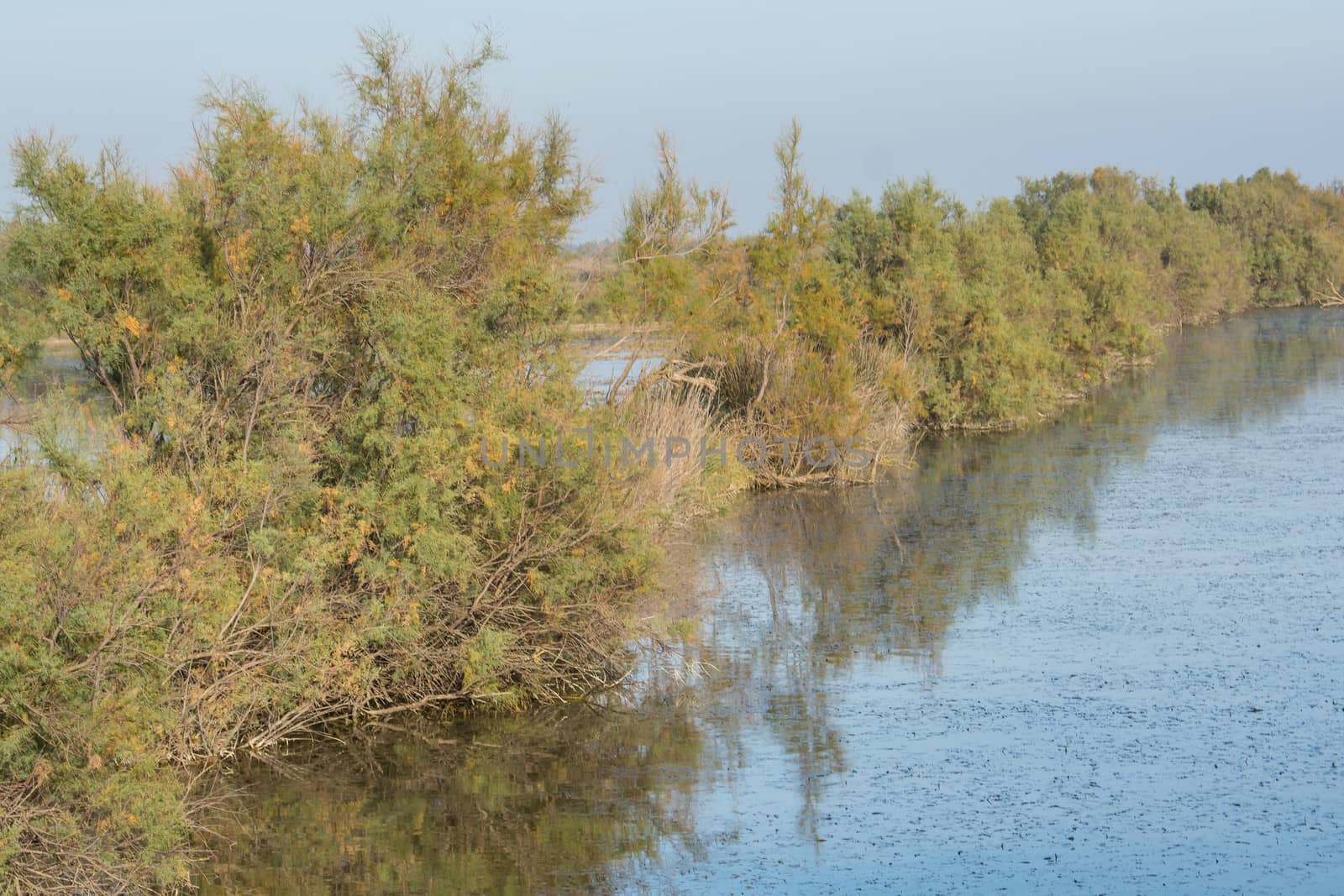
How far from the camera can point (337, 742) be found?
11.2 m

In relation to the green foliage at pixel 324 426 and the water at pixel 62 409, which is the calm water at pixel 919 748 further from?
the water at pixel 62 409

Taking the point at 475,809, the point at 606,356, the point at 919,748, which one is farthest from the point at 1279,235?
the point at 475,809

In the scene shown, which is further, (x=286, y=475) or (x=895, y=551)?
(x=895, y=551)

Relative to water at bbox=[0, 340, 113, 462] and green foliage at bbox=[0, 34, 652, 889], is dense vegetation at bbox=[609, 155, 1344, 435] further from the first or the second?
water at bbox=[0, 340, 113, 462]

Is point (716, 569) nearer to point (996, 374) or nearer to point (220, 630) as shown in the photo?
point (220, 630)

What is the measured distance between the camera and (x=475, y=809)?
9.87m

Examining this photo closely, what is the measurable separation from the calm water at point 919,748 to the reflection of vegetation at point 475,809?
0.03 meters

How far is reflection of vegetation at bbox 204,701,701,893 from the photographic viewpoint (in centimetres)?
876

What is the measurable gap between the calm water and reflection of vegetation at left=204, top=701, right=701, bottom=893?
3cm

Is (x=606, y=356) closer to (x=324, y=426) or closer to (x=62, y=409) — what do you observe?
(x=324, y=426)

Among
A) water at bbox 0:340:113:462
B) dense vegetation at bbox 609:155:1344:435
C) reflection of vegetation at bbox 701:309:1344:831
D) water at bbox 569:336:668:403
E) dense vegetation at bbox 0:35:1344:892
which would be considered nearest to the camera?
dense vegetation at bbox 0:35:1344:892

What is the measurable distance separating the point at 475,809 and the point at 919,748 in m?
3.18

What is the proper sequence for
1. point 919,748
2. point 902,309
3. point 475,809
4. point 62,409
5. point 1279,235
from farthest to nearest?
1. point 1279,235
2. point 902,309
3. point 919,748
4. point 475,809
5. point 62,409

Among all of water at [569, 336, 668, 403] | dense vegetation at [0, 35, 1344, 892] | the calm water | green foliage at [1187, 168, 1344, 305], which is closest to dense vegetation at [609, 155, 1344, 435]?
water at [569, 336, 668, 403]
